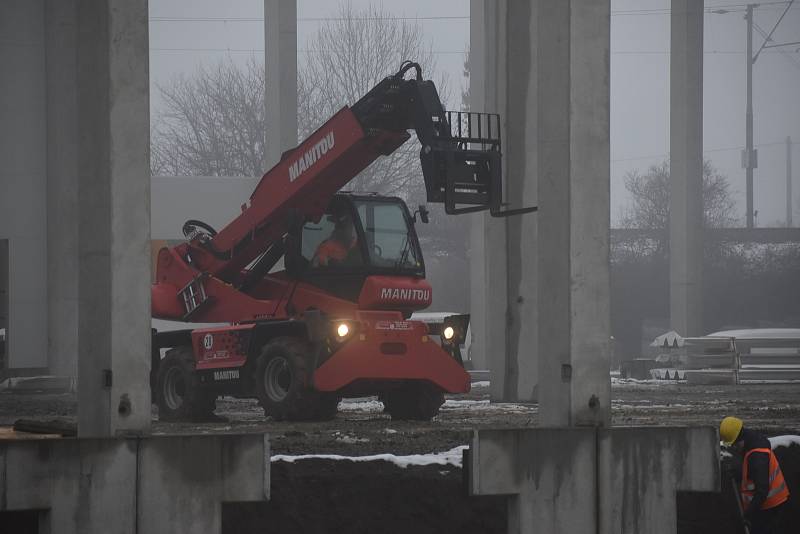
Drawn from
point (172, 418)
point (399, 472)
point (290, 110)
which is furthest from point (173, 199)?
point (399, 472)

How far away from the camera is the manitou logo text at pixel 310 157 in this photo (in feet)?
55.0

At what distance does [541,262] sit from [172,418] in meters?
7.84

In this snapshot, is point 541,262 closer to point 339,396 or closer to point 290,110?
point 339,396

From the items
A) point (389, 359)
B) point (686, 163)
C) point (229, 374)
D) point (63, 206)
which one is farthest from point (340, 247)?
point (686, 163)

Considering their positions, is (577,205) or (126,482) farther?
(577,205)

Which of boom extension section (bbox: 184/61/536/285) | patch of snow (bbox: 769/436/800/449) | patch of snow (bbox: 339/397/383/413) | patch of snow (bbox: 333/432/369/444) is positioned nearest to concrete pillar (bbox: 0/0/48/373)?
patch of snow (bbox: 339/397/383/413)

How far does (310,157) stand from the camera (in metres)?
16.9

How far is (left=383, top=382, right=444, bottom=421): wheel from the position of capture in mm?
16578

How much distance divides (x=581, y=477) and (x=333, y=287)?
661 centimetres

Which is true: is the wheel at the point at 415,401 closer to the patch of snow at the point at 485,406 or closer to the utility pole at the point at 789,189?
the patch of snow at the point at 485,406

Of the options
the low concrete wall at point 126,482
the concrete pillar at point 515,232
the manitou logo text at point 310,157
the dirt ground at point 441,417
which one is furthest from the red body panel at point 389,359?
the low concrete wall at point 126,482

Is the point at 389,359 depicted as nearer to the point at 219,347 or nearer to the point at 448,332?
the point at 448,332

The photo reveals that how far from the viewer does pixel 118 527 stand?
9672 mm

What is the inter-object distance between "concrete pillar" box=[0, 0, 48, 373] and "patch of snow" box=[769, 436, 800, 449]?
17.9 m
